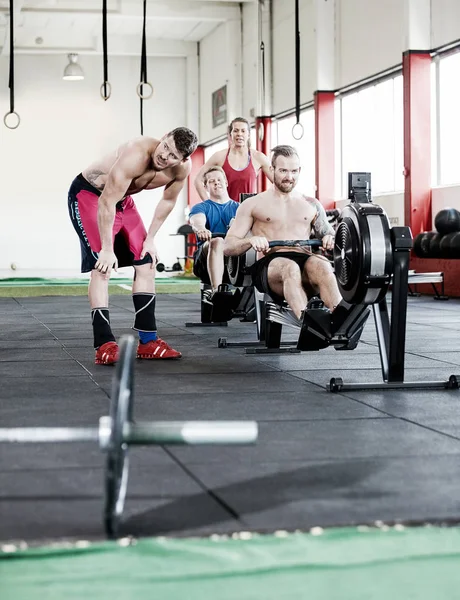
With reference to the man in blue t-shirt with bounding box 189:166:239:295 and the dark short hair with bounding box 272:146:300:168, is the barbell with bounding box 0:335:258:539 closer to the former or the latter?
the dark short hair with bounding box 272:146:300:168

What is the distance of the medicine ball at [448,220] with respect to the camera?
928 centimetres

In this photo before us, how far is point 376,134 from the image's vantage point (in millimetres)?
12195

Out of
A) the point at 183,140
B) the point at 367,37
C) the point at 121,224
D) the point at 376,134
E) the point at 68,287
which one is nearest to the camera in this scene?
the point at 183,140

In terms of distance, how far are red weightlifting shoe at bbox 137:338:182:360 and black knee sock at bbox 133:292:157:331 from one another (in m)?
0.09

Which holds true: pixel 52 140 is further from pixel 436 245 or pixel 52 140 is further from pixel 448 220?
pixel 448 220

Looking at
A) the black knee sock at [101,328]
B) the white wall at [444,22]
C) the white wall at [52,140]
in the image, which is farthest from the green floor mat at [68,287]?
the black knee sock at [101,328]

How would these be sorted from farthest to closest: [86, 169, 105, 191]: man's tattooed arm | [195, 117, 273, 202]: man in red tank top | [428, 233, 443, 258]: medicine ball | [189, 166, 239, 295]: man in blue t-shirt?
[428, 233, 443, 258]: medicine ball → [195, 117, 273, 202]: man in red tank top → [189, 166, 239, 295]: man in blue t-shirt → [86, 169, 105, 191]: man's tattooed arm

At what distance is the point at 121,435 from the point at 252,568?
0.34 m

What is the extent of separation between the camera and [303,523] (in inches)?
74.2

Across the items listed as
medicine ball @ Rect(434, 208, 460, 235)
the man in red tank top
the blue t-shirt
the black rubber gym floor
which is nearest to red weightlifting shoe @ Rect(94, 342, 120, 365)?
the black rubber gym floor

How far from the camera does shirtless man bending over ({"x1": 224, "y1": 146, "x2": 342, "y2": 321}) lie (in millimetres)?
4234

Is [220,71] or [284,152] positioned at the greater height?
[220,71]

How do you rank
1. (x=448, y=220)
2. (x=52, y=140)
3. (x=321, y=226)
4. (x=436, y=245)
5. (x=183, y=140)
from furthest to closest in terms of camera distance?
(x=52, y=140), (x=436, y=245), (x=448, y=220), (x=321, y=226), (x=183, y=140)

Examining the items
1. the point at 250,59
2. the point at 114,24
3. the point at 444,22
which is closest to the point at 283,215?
the point at 444,22
